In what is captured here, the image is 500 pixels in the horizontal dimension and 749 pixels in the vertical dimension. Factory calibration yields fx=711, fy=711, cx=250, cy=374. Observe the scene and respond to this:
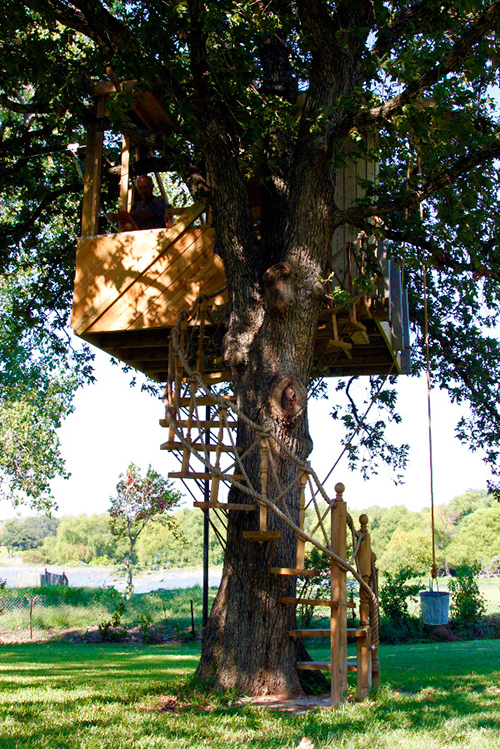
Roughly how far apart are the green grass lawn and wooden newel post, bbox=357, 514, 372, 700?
0.16 m

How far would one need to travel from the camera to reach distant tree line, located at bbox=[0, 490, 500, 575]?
43.1m

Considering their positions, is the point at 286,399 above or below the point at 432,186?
below

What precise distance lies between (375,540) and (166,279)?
60.4 meters

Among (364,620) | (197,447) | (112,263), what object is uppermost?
(112,263)

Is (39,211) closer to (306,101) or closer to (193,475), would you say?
(306,101)

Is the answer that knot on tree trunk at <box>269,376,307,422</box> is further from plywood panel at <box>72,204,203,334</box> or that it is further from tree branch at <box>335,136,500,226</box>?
plywood panel at <box>72,204,203,334</box>

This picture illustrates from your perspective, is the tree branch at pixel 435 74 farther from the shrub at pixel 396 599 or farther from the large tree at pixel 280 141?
the shrub at pixel 396 599

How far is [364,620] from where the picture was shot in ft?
22.0

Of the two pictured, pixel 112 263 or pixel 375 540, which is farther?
pixel 375 540

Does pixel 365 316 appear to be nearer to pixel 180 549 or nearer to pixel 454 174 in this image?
pixel 454 174

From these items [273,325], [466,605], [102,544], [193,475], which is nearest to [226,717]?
[193,475]

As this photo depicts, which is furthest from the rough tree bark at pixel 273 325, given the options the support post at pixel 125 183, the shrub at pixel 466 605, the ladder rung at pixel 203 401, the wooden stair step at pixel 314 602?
the shrub at pixel 466 605

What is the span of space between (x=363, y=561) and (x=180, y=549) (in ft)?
183

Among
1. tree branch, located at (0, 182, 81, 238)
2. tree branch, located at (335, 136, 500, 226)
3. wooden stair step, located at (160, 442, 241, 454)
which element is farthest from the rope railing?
tree branch, located at (0, 182, 81, 238)
